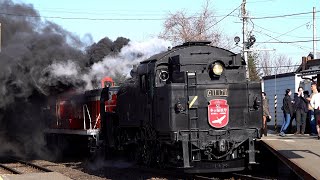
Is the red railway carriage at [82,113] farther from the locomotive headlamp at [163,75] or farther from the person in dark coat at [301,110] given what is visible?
the person in dark coat at [301,110]

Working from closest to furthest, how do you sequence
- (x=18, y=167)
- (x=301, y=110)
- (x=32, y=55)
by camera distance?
1. (x=301, y=110)
2. (x=32, y=55)
3. (x=18, y=167)

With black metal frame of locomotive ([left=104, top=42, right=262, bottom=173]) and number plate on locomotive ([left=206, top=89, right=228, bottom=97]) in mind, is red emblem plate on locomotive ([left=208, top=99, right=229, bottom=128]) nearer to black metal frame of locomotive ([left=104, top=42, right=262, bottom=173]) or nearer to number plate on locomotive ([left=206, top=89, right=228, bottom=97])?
black metal frame of locomotive ([left=104, top=42, right=262, bottom=173])

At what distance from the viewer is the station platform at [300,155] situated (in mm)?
9000

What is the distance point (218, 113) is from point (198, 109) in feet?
1.48

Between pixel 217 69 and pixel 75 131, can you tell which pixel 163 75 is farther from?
pixel 75 131

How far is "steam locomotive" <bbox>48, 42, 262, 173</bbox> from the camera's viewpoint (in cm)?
1080

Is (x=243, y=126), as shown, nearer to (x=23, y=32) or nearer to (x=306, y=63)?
(x=306, y=63)

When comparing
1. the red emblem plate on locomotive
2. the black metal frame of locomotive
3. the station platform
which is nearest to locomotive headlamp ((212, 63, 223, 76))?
the black metal frame of locomotive

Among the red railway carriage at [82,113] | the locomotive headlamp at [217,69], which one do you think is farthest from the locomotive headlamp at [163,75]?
the red railway carriage at [82,113]

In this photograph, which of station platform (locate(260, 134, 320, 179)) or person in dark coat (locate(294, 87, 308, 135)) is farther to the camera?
person in dark coat (locate(294, 87, 308, 135))

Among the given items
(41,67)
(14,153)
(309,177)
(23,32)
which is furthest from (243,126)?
(14,153)

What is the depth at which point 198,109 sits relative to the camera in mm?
10922

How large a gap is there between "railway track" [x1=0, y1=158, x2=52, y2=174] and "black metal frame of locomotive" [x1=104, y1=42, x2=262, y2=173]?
525 cm

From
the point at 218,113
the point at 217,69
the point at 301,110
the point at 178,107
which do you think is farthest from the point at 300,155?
the point at 301,110
